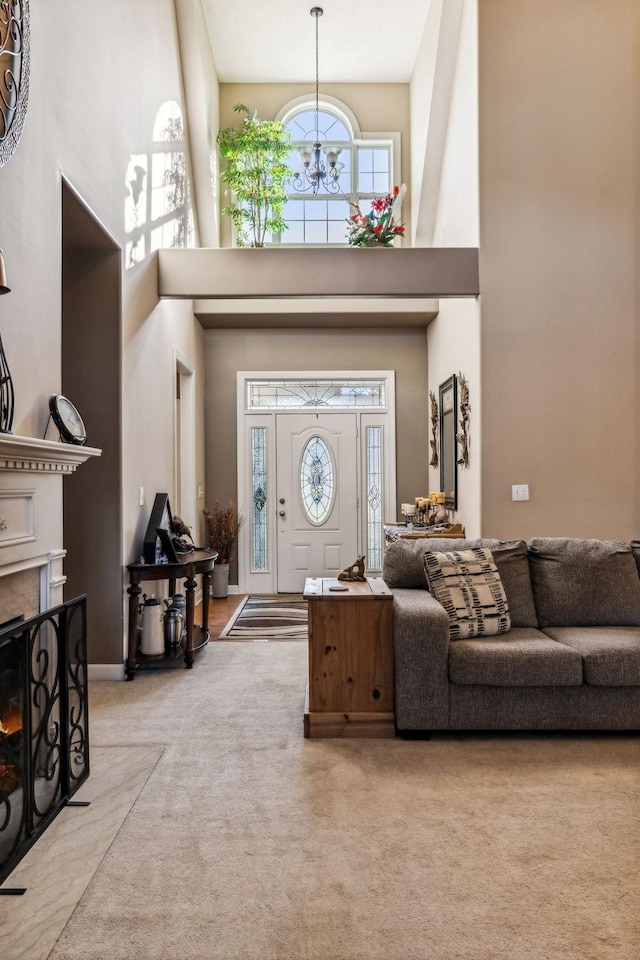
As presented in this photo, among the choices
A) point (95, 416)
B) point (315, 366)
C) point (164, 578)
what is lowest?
point (164, 578)

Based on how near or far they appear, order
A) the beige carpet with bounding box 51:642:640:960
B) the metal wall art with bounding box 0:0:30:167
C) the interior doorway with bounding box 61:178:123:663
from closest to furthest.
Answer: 1. the beige carpet with bounding box 51:642:640:960
2. the metal wall art with bounding box 0:0:30:167
3. the interior doorway with bounding box 61:178:123:663

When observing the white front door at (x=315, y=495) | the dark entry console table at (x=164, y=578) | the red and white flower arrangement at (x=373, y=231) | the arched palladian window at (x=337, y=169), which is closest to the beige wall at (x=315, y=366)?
the white front door at (x=315, y=495)

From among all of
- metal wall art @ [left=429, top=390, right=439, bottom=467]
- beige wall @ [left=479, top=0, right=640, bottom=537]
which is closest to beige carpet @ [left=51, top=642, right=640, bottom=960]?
beige wall @ [left=479, top=0, right=640, bottom=537]

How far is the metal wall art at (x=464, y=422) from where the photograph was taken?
5.07 meters

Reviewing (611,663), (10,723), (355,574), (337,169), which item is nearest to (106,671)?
(355,574)

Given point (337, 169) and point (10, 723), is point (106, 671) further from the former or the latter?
point (337, 169)

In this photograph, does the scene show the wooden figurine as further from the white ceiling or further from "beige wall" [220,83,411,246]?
the white ceiling

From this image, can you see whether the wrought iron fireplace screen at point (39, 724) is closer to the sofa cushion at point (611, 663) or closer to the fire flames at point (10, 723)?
the fire flames at point (10, 723)

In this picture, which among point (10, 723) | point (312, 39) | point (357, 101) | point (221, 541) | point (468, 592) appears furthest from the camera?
point (357, 101)

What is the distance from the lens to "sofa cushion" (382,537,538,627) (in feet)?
11.4

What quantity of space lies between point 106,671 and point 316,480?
11.5ft

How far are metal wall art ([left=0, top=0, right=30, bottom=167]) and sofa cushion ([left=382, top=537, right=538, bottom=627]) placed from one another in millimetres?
2465

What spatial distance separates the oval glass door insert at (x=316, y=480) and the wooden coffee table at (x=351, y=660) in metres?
3.92

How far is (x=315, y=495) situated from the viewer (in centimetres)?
709
